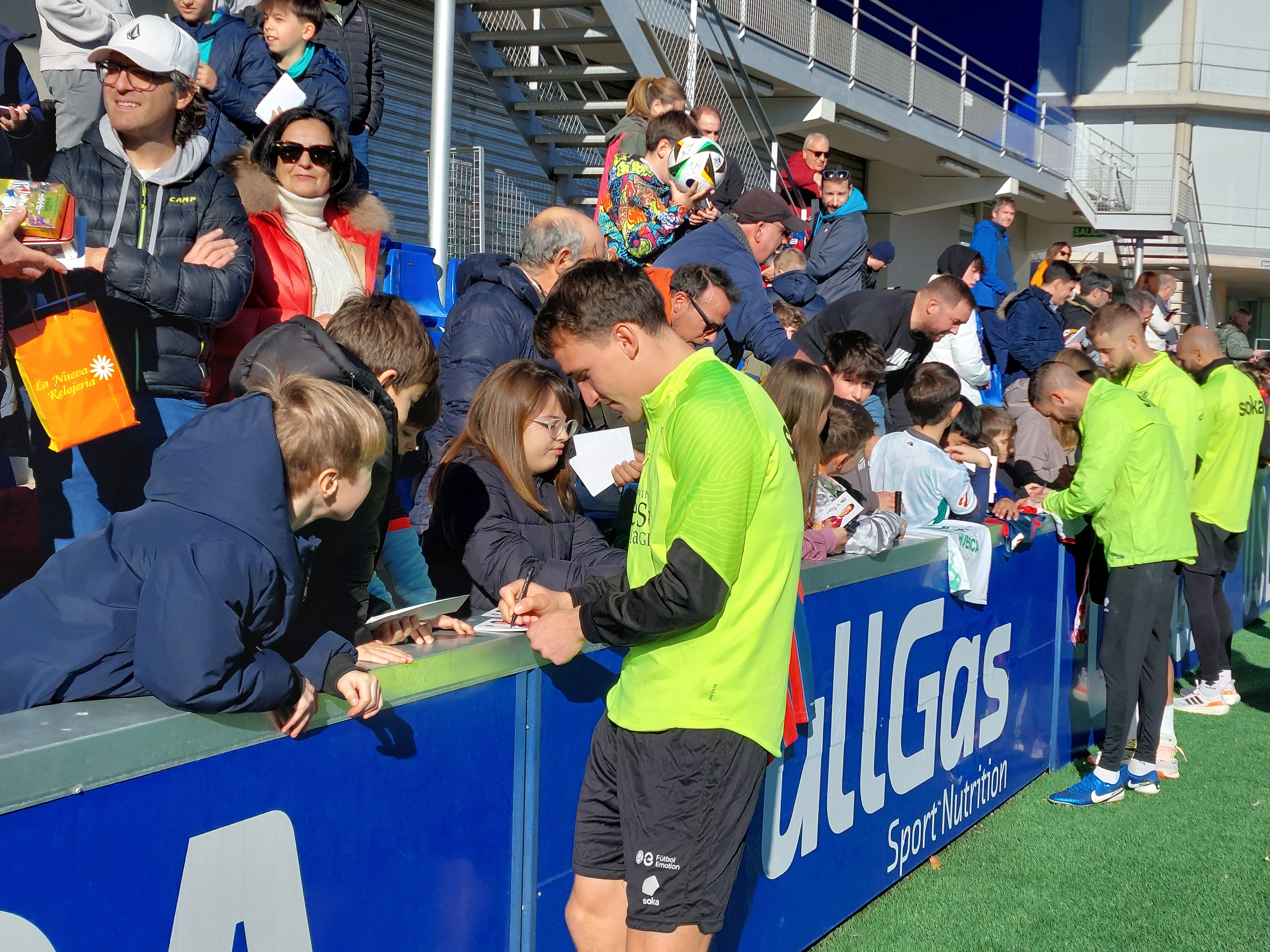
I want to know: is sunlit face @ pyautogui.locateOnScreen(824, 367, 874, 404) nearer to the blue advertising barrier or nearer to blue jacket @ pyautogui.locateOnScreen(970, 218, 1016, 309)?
the blue advertising barrier

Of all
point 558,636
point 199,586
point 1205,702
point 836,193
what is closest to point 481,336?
point 558,636

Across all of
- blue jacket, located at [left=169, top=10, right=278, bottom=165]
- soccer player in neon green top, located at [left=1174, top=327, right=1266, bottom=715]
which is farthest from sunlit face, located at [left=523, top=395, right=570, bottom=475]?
soccer player in neon green top, located at [left=1174, top=327, right=1266, bottom=715]

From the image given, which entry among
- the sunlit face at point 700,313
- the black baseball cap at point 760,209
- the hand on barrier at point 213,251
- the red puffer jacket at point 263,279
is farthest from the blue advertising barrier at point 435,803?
the black baseball cap at point 760,209

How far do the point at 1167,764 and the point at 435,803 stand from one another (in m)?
4.36

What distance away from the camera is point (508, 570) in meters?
2.99

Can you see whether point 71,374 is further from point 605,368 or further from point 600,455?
point 605,368

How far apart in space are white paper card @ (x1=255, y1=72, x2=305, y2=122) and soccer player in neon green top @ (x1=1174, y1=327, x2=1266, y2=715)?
502 cm

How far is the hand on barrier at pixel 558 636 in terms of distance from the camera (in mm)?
2389

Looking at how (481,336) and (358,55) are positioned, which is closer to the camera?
(481,336)

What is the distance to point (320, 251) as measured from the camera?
157 inches

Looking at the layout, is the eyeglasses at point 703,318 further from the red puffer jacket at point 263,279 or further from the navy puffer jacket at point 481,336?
the red puffer jacket at point 263,279

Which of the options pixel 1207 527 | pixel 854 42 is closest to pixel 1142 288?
pixel 1207 527

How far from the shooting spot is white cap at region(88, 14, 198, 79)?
10.9 feet

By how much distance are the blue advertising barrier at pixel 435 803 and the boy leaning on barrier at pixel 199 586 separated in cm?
8
